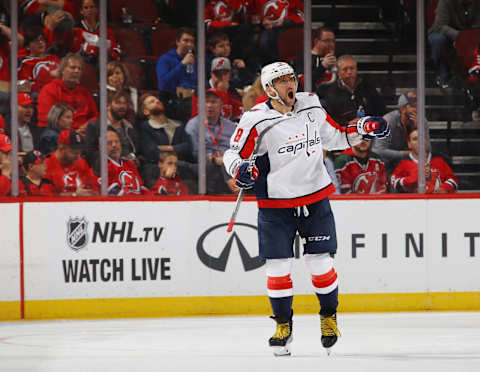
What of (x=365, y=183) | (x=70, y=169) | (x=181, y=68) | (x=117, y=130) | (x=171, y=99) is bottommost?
(x=365, y=183)

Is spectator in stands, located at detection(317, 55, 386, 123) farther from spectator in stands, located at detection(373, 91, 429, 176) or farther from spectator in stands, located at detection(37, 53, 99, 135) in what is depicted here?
spectator in stands, located at detection(37, 53, 99, 135)

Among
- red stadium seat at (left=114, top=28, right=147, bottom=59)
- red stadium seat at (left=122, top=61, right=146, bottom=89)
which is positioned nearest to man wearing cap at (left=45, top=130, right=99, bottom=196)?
red stadium seat at (left=122, top=61, right=146, bottom=89)

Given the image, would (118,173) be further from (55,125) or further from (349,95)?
(349,95)

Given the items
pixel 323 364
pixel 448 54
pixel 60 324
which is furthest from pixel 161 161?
pixel 323 364

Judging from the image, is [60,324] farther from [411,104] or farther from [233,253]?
[411,104]

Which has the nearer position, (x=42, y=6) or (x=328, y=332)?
(x=328, y=332)

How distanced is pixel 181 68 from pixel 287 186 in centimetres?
271

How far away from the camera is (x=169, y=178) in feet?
23.0

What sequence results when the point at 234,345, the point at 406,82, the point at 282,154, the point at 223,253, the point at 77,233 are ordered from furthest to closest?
1. the point at 406,82
2. the point at 223,253
3. the point at 77,233
4. the point at 234,345
5. the point at 282,154

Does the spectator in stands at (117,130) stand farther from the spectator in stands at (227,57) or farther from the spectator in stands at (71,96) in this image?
the spectator in stands at (227,57)

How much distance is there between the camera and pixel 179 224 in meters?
6.70

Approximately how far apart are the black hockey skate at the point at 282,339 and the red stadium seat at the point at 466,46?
130 inches

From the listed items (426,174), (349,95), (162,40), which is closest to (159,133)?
(162,40)

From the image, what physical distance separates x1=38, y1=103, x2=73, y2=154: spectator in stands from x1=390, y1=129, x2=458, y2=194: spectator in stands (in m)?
2.39
